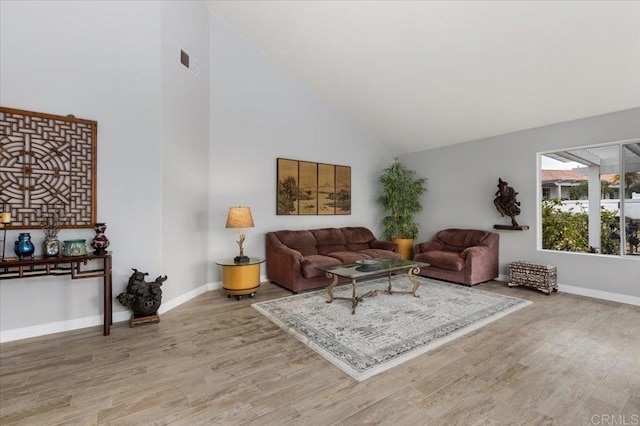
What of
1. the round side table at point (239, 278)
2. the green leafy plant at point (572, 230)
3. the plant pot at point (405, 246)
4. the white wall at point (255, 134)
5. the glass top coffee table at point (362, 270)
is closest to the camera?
the glass top coffee table at point (362, 270)

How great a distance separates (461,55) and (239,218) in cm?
369

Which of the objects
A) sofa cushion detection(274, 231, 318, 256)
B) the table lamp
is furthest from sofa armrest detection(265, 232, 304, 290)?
the table lamp

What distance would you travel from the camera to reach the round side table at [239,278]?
13.6ft

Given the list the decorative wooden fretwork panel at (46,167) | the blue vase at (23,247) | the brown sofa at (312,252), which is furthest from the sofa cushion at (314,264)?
the blue vase at (23,247)

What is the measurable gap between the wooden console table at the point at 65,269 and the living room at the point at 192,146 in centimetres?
17

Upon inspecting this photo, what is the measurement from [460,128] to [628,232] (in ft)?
9.46

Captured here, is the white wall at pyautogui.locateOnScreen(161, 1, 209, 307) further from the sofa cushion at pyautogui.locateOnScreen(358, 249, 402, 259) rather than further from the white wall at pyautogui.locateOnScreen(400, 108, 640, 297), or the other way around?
the white wall at pyautogui.locateOnScreen(400, 108, 640, 297)

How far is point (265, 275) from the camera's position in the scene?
5227 millimetres

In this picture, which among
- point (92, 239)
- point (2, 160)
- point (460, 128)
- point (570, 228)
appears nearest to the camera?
point (2, 160)

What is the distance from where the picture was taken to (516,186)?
5254mm

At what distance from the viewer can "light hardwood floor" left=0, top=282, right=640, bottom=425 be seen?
1.85 m

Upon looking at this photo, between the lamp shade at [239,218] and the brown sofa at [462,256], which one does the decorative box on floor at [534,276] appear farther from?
the lamp shade at [239,218]

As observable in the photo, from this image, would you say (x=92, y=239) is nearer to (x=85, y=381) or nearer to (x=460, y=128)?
(x=85, y=381)

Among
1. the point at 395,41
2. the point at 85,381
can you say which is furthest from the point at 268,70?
the point at 85,381
